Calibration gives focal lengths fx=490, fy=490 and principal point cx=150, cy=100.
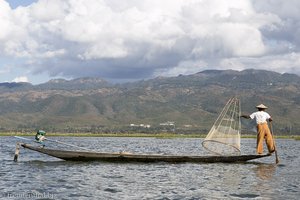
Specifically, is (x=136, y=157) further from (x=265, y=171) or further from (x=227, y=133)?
(x=265, y=171)

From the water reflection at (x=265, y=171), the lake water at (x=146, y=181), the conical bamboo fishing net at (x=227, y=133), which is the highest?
the conical bamboo fishing net at (x=227, y=133)

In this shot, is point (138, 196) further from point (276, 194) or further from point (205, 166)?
point (205, 166)

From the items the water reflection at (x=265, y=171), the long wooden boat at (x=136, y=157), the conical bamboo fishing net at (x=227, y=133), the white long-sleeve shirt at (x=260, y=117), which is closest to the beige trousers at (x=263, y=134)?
the white long-sleeve shirt at (x=260, y=117)

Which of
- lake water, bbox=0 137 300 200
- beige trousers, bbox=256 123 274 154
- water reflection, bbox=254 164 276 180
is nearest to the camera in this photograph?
lake water, bbox=0 137 300 200

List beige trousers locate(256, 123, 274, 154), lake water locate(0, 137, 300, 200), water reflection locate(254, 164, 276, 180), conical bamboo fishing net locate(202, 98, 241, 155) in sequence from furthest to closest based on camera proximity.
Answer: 1. conical bamboo fishing net locate(202, 98, 241, 155)
2. beige trousers locate(256, 123, 274, 154)
3. water reflection locate(254, 164, 276, 180)
4. lake water locate(0, 137, 300, 200)

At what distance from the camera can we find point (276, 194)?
25.3 metres

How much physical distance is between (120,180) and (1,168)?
11990 mm

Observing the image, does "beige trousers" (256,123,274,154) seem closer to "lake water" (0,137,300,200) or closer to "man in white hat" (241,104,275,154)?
"man in white hat" (241,104,275,154)

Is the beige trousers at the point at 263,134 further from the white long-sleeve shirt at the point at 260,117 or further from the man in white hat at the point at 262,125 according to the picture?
the white long-sleeve shirt at the point at 260,117

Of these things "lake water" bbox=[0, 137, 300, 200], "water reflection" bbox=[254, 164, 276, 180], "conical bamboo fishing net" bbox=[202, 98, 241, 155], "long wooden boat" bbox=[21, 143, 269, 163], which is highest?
"conical bamboo fishing net" bbox=[202, 98, 241, 155]

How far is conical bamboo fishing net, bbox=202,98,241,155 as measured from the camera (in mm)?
40094

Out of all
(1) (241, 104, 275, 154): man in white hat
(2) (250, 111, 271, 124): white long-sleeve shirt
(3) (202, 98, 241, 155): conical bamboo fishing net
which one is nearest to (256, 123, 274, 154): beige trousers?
(1) (241, 104, 275, 154): man in white hat

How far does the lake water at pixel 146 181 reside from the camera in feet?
81.9

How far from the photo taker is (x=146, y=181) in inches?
1172
